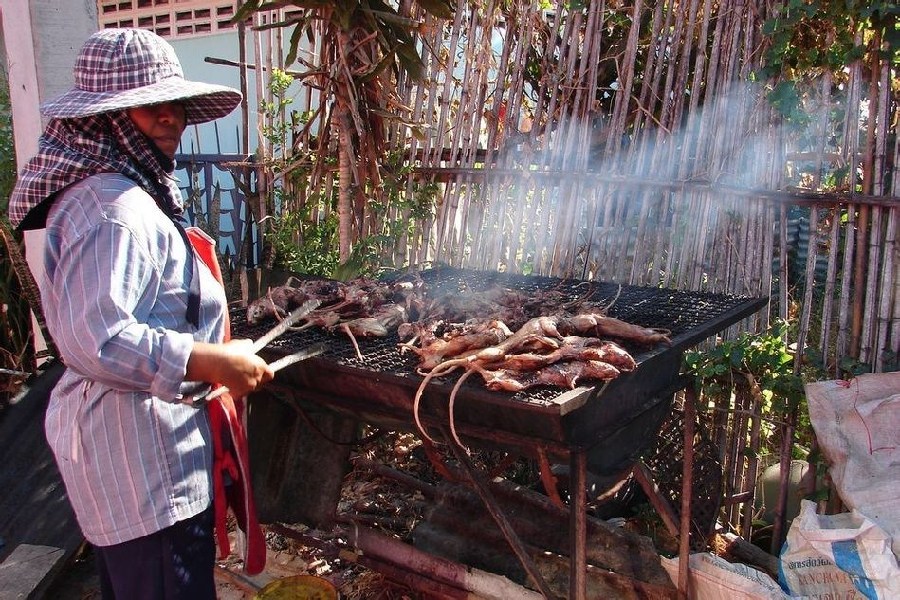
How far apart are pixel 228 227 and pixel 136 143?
5.92 metres

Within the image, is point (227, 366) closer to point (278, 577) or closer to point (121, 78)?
point (121, 78)

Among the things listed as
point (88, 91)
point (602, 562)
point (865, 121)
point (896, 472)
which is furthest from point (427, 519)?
point (865, 121)

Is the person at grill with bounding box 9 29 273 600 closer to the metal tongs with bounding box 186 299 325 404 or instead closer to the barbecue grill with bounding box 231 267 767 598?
the metal tongs with bounding box 186 299 325 404

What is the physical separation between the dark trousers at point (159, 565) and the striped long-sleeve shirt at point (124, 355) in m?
0.06

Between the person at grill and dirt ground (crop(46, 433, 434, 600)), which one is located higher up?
the person at grill

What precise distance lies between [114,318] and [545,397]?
4.16 feet

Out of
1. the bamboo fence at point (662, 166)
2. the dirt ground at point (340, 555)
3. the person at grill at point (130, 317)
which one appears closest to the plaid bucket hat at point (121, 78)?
the person at grill at point (130, 317)

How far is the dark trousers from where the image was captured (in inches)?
83.1

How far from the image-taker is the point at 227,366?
1945 mm

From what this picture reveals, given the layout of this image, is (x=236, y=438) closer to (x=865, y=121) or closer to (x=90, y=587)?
(x=90, y=587)

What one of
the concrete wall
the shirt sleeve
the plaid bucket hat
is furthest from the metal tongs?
the concrete wall

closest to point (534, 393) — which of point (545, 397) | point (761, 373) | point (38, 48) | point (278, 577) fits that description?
point (545, 397)

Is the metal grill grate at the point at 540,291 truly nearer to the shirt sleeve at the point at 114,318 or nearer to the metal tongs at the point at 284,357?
the metal tongs at the point at 284,357

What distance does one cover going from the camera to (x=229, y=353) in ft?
6.42
